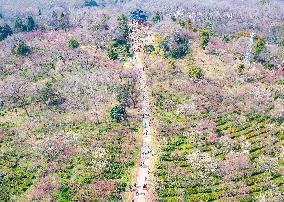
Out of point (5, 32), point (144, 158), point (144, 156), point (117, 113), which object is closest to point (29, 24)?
point (5, 32)

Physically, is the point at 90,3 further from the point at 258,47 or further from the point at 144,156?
the point at 144,156

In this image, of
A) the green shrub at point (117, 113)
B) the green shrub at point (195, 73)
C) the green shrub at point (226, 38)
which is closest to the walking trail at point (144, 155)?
the green shrub at point (117, 113)

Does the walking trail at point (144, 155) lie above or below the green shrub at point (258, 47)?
below

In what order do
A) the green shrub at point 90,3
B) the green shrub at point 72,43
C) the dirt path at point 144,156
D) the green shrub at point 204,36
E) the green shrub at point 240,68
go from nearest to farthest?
the dirt path at point 144,156
the green shrub at point 240,68
the green shrub at point 204,36
the green shrub at point 72,43
the green shrub at point 90,3

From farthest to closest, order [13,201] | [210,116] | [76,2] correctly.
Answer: [76,2] → [210,116] → [13,201]

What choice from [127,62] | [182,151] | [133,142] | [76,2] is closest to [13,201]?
[133,142]

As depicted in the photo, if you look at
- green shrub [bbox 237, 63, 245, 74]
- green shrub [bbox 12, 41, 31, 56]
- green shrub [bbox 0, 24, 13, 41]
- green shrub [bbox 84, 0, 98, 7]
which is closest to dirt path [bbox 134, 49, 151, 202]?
green shrub [bbox 237, 63, 245, 74]

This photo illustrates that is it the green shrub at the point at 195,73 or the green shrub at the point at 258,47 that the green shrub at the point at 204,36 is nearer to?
the green shrub at the point at 258,47

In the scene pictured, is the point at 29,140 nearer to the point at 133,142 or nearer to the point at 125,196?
the point at 133,142
